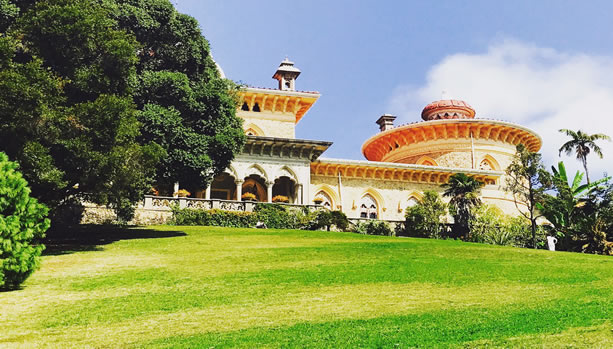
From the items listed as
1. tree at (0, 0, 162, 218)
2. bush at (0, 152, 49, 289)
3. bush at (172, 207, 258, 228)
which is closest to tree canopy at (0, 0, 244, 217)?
tree at (0, 0, 162, 218)

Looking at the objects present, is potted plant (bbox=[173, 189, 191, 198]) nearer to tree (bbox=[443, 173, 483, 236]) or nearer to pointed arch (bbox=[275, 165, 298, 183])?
pointed arch (bbox=[275, 165, 298, 183])

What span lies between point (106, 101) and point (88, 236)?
19.9ft

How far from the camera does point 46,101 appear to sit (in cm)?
1485

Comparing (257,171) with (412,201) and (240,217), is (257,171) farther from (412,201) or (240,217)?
(412,201)

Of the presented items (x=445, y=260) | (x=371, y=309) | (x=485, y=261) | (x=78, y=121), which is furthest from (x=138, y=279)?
(x=485, y=261)

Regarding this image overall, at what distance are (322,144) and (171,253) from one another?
18262mm

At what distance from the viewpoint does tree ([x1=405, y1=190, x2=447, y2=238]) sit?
29.9 metres

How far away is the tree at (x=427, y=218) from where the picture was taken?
29922 mm

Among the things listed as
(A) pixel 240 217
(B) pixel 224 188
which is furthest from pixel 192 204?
(B) pixel 224 188

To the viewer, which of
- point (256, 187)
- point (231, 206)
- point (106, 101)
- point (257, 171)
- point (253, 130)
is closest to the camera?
point (106, 101)

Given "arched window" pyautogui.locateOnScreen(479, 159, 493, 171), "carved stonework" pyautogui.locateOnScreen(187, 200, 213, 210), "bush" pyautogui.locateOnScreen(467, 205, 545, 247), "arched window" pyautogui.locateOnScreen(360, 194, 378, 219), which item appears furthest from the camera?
"arched window" pyautogui.locateOnScreen(479, 159, 493, 171)

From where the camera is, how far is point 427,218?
29953 millimetres

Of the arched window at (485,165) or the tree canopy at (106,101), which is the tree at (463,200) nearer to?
the tree canopy at (106,101)

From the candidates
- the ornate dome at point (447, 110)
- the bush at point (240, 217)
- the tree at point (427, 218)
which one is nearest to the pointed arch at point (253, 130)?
the bush at point (240, 217)
